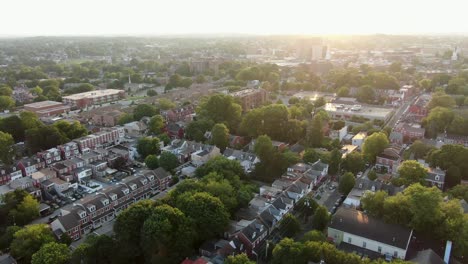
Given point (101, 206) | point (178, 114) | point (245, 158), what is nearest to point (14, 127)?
point (178, 114)

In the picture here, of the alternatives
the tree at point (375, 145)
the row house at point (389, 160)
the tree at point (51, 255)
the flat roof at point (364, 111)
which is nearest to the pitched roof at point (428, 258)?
the row house at point (389, 160)

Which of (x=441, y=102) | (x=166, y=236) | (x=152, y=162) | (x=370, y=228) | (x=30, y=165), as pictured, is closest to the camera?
(x=166, y=236)

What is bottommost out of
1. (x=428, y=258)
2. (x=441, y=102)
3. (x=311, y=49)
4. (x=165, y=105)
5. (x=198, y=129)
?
(x=428, y=258)

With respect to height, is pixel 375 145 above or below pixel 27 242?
above

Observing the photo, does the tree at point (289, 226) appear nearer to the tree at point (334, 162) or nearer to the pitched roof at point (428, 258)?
the pitched roof at point (428, 258)

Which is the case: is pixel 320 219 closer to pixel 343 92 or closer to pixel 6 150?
pixel 6 150

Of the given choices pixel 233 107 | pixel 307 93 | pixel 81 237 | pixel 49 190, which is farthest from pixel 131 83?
pixel 81 237
